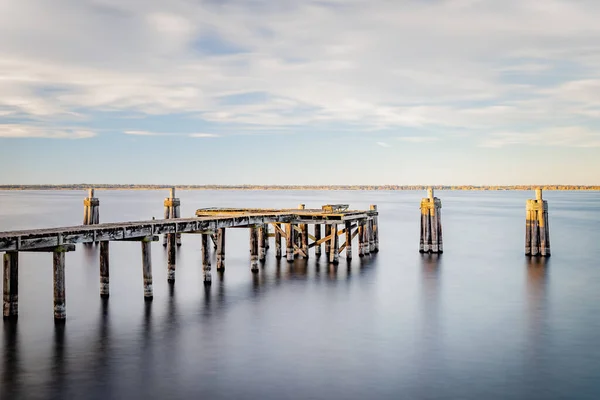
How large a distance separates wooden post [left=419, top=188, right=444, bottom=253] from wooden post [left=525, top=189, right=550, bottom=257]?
516 centimetres

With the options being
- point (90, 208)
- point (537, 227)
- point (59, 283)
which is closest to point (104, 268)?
point (59, 283)

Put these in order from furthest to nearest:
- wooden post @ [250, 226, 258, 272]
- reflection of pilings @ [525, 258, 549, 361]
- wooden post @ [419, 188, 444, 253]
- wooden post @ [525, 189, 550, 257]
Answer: wooden post @ [419, 188, 444, 253] → wooden post @ [525, 189, 550, 257] → wooden post @ [250, 226, 258, 272] → reflection of pilings @ [525, 258, 549, 361]

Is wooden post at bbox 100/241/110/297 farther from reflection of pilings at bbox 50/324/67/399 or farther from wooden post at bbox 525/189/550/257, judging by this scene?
wooden post at bbox 525/189/550/257

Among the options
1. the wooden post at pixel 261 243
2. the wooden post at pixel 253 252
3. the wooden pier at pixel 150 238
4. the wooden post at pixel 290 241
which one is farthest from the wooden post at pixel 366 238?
the wooden post at pixel 253 252

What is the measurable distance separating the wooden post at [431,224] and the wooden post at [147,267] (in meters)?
16.8

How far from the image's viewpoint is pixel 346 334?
73.2 ft

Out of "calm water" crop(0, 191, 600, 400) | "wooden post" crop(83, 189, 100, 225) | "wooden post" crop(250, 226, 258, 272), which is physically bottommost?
"calm water" crop(0, 191, 600, 400)

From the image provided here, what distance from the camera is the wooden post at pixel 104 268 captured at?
25.1m

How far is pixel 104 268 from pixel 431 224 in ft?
72.1

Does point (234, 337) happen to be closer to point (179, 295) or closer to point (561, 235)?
point (179, 295)

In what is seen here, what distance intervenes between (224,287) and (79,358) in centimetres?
1202

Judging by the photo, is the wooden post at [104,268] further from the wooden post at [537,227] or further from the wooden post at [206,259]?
the wooden post at [537,227]

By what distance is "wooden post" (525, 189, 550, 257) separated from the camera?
36312 millimetres

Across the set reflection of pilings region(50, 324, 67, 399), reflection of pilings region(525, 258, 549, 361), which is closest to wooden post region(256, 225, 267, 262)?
reflection of pilings region(525, 258, 549, 361)
